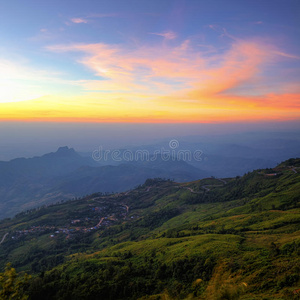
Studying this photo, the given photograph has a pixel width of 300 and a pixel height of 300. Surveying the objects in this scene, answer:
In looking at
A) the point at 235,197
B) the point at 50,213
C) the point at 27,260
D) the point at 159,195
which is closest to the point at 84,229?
the point at 27,260

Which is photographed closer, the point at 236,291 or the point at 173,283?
the point at 236,291

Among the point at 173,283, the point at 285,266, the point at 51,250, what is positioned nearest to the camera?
the point at 285,266

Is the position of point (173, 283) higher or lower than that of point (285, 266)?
lower

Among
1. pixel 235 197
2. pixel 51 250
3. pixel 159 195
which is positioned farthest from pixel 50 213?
pixel 235 197

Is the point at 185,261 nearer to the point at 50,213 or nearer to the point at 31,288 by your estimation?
the point at 31,288

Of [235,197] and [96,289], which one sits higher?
[96,289]

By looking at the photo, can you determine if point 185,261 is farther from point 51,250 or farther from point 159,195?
point 159,195

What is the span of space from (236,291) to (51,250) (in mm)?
114793

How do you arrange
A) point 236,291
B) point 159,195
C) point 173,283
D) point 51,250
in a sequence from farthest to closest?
point 159,195, point 51,250, point 173,283, point 236,291

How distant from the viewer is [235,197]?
384 feet

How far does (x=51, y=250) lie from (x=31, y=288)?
81.6 meters

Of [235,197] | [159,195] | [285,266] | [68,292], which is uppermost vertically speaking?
[285,266]

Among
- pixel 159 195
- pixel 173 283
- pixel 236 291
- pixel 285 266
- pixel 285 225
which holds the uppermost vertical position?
pixel 236 291

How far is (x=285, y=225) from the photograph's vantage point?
47.8m
